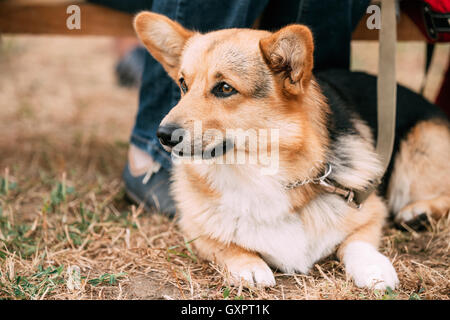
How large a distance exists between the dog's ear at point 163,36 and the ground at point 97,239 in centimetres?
88

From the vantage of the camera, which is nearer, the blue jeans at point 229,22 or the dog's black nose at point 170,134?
the dog's black nose at point 170,134

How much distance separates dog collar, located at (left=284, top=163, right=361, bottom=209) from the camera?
76.5 inches

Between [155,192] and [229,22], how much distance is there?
42.8 inches

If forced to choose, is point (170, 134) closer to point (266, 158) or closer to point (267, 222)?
point (266, 158)

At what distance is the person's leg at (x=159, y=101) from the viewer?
238 cm

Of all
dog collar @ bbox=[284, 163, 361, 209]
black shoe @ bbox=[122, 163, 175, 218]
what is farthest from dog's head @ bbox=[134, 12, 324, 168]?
black shoe @ bbox=[122, 163, 175, 218]

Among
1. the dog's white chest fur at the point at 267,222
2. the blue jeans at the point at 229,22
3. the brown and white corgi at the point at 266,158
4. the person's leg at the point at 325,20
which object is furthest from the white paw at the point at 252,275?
the person's leg at the point at 325,20

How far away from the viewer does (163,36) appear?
225 centimetres

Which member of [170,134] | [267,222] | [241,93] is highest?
[241,93]

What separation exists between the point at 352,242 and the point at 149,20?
1439mm

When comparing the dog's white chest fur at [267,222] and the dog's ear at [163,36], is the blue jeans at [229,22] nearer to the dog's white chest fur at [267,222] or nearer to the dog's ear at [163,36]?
the dog's ear at [163,36]

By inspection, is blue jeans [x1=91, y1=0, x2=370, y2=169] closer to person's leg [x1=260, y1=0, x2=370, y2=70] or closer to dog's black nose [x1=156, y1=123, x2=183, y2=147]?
person's leg [x1=260, y1=0, x2=370, y2=70]

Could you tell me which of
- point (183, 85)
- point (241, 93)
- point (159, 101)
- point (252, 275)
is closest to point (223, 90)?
point (241, 93)
